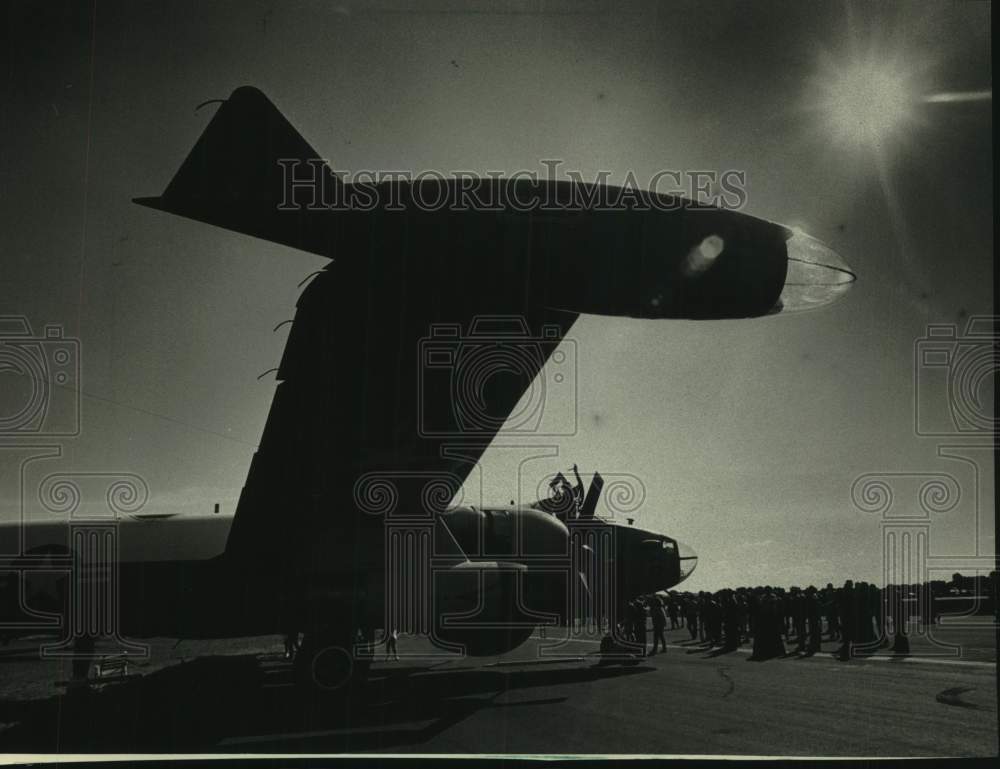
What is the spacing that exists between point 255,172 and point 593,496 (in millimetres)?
15802

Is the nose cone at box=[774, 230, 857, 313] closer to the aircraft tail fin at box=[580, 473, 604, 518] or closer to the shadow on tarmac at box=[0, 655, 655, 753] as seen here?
the shadow on tarmac at box=[0, 655, 655, 753]

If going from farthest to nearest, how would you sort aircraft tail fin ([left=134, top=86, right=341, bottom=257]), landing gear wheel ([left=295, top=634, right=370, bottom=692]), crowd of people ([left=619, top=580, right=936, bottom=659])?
crowd of people ([left=619, top=580, right=936, bottom=659]) < landing gear wheel ([left=295, top=634, right=370, bottom=692]) < aircraft tail fin ([left=134, top=86, right=341, bottom=257])

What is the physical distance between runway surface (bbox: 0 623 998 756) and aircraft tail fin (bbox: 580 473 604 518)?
16.2 feet

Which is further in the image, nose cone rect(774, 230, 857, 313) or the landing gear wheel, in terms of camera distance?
the landing gear wheel

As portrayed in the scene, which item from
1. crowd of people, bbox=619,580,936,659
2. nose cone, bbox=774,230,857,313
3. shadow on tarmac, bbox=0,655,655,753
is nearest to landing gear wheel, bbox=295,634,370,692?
shadow on tarmac, bbox=0,655,655,753

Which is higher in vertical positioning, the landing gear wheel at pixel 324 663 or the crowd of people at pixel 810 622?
the landing gear wheel at pixel 324 663

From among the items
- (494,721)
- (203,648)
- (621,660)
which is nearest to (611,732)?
(494,721)

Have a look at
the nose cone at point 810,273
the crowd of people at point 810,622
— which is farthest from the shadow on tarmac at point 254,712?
the nose cone at point 810,273

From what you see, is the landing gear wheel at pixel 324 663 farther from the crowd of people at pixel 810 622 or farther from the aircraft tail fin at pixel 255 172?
the crowd of people at pixel 810 622

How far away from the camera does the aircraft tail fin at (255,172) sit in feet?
27.3

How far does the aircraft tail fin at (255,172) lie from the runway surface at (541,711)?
5432mm

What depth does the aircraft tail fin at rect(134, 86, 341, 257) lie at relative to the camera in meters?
8.32

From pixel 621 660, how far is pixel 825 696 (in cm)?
776

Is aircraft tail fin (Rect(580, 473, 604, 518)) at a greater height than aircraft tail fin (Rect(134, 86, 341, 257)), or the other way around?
aircraft tail fin (Rect(134, 86, 341, 257))
